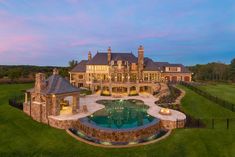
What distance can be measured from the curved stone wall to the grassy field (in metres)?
1.93

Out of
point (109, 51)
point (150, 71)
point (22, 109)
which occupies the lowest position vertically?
point (22, 109)

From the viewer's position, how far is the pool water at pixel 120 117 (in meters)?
22.7

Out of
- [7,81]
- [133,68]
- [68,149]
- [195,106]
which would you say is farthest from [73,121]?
[7,81]

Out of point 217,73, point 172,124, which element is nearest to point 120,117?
point 172,124

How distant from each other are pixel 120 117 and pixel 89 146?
8.07 metres

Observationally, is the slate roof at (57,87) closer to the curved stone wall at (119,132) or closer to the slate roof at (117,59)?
the curved stone wall at (119,132)

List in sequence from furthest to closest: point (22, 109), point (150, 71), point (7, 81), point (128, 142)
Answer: point (7, 81) < point (150, 71) < point (22, 109) < point (128, 142)

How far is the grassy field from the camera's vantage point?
17297 mm

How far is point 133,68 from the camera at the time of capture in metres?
48.0

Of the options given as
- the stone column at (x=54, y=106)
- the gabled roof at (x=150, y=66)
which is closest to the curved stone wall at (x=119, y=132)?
the stone column at (x=54, y=106)

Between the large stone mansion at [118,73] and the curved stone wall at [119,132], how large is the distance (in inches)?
853

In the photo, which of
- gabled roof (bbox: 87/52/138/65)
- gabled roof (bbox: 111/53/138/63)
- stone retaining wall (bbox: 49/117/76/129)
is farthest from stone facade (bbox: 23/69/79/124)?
gabled roof (bbox: 111/53/138/63)

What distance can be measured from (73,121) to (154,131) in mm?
9349

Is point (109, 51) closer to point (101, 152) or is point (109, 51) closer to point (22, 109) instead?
point (22, 109)
